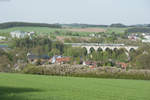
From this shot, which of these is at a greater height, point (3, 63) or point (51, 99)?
point (51, 99)

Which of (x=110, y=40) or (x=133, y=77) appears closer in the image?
(x=133, y=77)

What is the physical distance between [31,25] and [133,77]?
133 meters

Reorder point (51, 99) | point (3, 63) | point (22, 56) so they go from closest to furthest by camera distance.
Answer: point (51, 99)
point (3, 63)
point (22, 56)

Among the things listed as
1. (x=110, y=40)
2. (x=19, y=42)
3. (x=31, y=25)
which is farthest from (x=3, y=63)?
(x=31, y=25)

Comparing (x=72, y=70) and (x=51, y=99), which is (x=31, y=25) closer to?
(x=72, y=70)

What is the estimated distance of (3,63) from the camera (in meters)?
34.5

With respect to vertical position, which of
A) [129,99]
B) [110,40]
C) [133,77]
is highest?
[129,99]

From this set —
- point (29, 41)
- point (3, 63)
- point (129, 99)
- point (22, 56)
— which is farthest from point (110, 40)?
point (129, 99)

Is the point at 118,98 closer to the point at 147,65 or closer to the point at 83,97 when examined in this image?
the point at 83,97

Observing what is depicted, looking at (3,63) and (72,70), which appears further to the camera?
(3,63)

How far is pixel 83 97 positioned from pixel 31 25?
5667 inches

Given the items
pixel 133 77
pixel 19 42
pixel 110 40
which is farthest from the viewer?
pixel 110 40

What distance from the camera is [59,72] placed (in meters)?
21.2

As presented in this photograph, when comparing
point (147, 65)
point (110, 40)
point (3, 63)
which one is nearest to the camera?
point (3, 63)
